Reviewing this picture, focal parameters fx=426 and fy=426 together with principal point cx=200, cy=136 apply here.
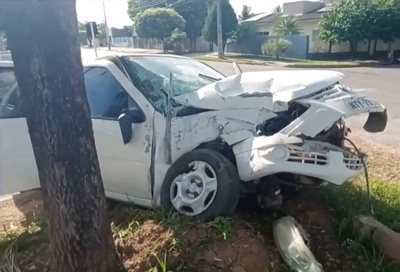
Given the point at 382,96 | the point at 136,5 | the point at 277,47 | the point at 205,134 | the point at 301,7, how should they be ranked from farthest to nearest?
1. the point at 136,5
2. the point at 301,7
3. the point at 277,47
4. the point at 382,96
5. the point at 205,134

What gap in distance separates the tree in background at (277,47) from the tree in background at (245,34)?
11.8 feet

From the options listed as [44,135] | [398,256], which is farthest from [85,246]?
[398,256]

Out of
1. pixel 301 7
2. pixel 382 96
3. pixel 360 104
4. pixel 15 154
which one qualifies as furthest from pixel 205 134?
pixel 301 7

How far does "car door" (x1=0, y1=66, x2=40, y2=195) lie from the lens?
4059 millimetres

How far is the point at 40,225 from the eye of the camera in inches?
146

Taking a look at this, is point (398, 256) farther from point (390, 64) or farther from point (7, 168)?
point (390, 64)

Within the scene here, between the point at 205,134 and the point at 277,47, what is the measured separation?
86.1 ft

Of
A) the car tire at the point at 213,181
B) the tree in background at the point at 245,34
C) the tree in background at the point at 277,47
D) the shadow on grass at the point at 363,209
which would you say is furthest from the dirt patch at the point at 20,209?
the tree in background at the point at 245,34

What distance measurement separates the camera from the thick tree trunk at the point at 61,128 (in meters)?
2.43

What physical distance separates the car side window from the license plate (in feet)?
5.84

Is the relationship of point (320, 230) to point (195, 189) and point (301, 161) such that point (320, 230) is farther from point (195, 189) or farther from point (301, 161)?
point (195, 189)

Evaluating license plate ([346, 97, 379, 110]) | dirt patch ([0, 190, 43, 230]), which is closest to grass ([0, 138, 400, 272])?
dirt patch ([0, 190, 43, 230])

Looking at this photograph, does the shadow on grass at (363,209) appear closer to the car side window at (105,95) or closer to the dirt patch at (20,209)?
the car side window at (105,95)

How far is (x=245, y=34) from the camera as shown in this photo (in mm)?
33312
